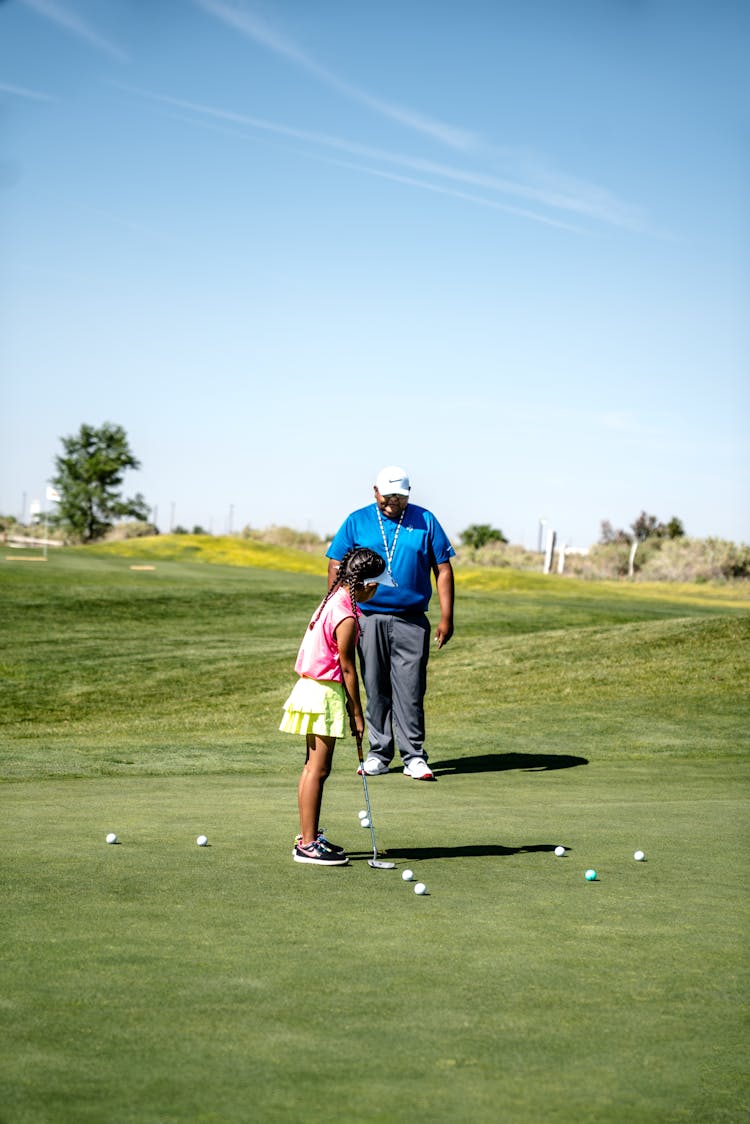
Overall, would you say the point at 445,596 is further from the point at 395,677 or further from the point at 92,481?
the point at 92,481

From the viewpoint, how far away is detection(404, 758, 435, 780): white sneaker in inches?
430

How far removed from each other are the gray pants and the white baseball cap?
116 cm

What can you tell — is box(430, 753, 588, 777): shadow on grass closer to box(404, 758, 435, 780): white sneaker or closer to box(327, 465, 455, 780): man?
box(404, 758, 435, 780): white sneaker

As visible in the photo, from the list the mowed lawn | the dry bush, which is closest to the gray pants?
the mowed lawn

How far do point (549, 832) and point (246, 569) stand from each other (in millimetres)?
32803

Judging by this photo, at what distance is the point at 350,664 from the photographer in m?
7.15

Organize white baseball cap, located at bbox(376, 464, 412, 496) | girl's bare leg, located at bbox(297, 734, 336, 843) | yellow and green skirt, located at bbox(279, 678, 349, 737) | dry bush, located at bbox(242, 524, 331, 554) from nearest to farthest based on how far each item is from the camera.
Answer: girl's bare leg, located at bbox(297, 734, 336, 843)
yellow and green skirt, located at bbox(279, 678, 349, 737)
white baseball cap, located at bbox(376, 464, 412, 496)
dry bush, located at bbox(242, 524, 331, 554)

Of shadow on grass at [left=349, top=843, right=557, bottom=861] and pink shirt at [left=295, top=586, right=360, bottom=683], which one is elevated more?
pink shirt at [left=295, top=586, right=360, bottom=683]

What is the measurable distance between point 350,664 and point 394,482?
11.8ft

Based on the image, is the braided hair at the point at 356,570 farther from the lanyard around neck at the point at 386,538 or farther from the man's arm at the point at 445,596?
the man's arm at the point at 445,596

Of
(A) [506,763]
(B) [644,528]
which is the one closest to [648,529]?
(B) [644,528]

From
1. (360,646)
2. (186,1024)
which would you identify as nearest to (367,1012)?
(186,1024)

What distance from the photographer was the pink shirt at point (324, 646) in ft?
23.7

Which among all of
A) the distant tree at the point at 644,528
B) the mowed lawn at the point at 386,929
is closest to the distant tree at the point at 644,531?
the distant tree at the point at 644,528
